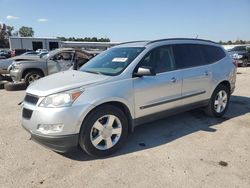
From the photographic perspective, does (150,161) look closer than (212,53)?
Yes

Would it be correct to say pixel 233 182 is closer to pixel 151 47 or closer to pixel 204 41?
pixel 151 47

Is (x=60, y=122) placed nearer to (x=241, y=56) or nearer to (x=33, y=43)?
(x=241, y=56)

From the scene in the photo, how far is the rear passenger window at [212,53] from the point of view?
564cm

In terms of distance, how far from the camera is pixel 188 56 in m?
5.20

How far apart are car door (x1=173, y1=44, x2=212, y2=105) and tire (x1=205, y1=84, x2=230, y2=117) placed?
0.27 meters

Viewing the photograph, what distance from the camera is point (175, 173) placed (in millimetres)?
3484

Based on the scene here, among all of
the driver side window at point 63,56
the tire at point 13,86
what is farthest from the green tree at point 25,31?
the tire at point 13,86

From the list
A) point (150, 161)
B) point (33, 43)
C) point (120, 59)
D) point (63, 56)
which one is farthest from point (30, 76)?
point (33, 43)

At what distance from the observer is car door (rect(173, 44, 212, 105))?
4996 mm

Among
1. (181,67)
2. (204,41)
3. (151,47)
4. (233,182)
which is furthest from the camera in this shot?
(204,41)

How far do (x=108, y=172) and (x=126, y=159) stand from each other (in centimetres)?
45

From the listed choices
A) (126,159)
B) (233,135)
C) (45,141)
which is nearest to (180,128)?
(233,135)

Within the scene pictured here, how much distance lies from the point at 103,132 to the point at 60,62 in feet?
25.1

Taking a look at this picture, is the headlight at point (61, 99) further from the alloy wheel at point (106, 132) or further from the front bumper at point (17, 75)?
the front bumper at point (17, 75)
